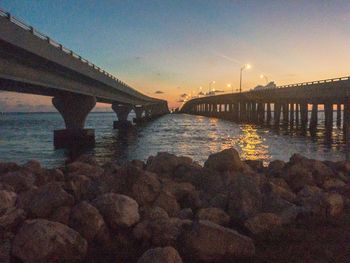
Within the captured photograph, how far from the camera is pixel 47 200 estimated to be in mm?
9531

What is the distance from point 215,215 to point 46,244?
Result: 159 inches

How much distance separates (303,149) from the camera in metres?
40.8

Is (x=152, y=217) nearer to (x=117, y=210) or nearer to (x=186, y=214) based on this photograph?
(x=117, y=210)

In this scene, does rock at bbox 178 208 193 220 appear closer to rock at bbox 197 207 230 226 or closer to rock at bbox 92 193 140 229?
rock at bbox 197 207 230 226

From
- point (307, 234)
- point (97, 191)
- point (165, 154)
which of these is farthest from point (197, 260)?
point (165, 154)

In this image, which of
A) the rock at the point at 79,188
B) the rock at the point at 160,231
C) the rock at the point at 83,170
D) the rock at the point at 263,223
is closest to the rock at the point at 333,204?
the rock at the point at 263,223

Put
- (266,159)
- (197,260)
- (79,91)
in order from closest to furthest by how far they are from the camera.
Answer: (197,260)
(266,159)
(79,91)

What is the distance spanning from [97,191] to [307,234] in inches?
210

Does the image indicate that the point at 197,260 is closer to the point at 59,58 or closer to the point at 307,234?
the point at 307,234

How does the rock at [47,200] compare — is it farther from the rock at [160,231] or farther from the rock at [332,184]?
the rock at [332,184]

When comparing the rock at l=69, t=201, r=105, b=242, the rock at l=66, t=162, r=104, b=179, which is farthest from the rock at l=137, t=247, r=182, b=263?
the rock at l=66, t=162, r=104, b=179

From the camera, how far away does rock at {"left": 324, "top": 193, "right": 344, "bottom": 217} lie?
10594 millimetres

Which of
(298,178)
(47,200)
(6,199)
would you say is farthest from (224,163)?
(6,199)

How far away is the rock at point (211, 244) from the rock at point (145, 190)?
9.13ft
